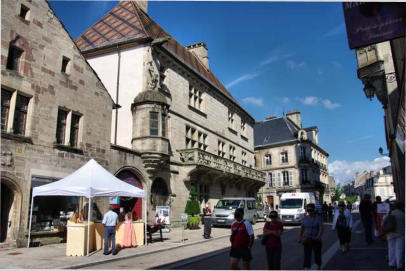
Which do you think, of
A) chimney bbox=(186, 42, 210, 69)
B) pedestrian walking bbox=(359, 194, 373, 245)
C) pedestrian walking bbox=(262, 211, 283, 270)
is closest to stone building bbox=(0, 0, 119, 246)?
pedestrian walking bbox=(262, 211, 283, 270)

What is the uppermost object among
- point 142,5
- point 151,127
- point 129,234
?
point 142,5

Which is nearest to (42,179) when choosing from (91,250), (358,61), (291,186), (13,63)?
(91,250)

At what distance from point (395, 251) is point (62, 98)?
42.8ft

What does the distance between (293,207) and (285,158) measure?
27.8m

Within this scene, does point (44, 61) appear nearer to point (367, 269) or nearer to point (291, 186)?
point (367, 269)

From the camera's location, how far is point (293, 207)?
24.9m

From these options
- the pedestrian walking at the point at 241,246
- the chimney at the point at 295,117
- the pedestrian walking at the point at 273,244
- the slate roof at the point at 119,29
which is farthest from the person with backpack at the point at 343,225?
the chimney at the point at 295,117

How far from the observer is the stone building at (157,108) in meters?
19.4

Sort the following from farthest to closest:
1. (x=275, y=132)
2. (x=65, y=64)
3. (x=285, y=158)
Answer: (x=275, y=132) < (x=285, y=158) < (x=65, y=64)

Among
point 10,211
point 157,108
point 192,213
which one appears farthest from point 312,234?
point 192,213

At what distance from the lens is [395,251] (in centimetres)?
754

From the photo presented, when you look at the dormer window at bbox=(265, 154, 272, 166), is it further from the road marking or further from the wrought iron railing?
the road marking

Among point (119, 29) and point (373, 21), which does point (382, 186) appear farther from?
point (373, 21)

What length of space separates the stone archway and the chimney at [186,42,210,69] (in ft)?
80.4
